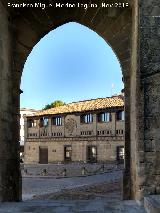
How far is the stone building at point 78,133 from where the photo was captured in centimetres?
3431

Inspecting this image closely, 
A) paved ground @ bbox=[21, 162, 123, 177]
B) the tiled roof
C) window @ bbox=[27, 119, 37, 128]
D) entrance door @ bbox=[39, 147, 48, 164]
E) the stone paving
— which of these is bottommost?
paved ground @ bbox=[21, 162, 123, 177]

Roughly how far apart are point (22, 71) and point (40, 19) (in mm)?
1163

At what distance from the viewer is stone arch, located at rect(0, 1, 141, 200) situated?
659 centimetres

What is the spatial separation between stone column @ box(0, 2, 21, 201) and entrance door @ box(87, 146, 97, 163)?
1121 inches

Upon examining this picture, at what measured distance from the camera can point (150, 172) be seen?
4668 mm

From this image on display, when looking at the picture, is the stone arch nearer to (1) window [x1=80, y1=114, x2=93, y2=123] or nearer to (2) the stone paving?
(2) the stone paving

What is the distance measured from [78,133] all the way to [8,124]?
3102cm

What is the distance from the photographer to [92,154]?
35.3 meters

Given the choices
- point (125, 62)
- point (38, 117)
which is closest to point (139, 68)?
point (125, 62)

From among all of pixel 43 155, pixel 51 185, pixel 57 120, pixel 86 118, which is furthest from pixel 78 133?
pixel 51 185

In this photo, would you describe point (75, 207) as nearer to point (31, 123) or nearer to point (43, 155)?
point (43, 155)

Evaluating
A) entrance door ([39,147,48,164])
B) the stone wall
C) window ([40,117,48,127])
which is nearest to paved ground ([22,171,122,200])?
the stone wall

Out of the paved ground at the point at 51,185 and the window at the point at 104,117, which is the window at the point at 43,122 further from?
the paved ground at the point at 51,185

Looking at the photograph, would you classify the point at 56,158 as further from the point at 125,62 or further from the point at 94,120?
the point at 125,62
